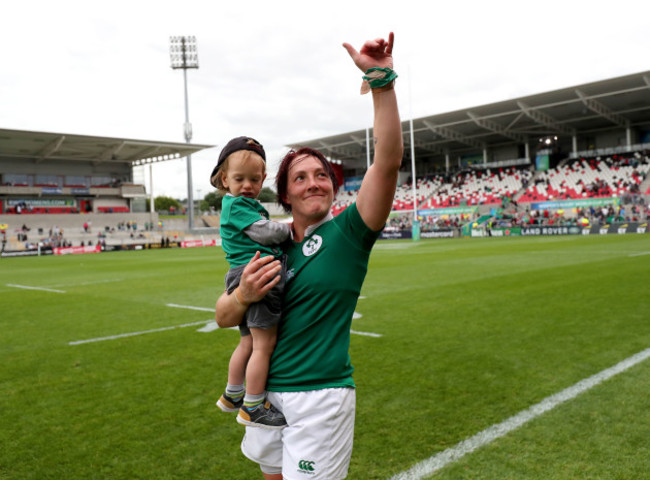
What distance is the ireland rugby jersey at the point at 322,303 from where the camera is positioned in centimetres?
211

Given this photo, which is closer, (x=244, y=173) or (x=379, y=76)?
(x=379, y=76)

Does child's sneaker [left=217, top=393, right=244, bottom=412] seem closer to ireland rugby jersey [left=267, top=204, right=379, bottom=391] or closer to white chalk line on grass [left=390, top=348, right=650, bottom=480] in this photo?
ireland rugby jersey [left=267, top=204, right=379, bottom=391]

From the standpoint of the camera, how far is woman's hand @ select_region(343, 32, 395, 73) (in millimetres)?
1901

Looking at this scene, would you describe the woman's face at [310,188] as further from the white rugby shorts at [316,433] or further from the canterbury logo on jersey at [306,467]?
the canterbury logo on jersey at [306,467]

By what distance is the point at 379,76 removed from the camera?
188 cm

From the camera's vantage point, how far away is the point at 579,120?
48688 millimetres

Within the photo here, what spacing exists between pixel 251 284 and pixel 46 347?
6742mm

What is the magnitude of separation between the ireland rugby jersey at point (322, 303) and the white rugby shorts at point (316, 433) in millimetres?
44

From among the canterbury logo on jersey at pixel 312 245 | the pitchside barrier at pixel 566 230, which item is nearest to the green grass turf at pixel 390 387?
the canterbury logo on jersey at pixel 312 245

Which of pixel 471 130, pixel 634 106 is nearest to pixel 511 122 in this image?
pixel 471 130

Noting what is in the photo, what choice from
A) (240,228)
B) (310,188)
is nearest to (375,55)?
(310,188)

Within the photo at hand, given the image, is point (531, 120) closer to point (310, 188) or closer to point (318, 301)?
point (310, 188)

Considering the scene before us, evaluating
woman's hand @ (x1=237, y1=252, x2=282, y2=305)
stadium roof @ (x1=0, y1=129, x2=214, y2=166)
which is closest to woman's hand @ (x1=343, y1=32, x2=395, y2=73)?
woman's hand @ (x1=237, y1=252, x2=282, y2=305)

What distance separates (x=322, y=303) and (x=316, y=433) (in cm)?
51
